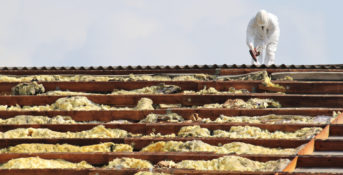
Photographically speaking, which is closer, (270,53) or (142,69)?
(142,69)

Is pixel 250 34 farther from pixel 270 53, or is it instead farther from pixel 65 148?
pixel 65 148

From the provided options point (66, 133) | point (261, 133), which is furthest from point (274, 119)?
point (66, 133)

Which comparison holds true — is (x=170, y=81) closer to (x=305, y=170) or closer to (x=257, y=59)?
(x=305, y=170)

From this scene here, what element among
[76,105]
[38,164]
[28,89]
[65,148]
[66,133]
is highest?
[28,89]

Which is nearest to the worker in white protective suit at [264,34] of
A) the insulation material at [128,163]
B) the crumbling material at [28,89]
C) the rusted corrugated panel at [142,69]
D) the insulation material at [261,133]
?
the rusted corrugated panel at [142,69]

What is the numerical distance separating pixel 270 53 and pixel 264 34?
463 millimetres

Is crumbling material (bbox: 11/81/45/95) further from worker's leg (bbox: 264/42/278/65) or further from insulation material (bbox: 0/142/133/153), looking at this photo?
worker's leg (bbox: 264/42/278/65)

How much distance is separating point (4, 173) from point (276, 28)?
9.98m

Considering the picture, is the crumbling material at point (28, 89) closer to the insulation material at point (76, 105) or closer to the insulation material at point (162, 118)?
the insulation material at point (76, 105)

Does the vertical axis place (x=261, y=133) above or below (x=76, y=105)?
below

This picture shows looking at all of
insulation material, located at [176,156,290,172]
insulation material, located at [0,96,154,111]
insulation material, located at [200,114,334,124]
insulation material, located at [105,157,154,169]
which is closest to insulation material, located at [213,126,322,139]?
insulation material, located at [200,114,334,124]

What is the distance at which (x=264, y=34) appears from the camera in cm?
1995

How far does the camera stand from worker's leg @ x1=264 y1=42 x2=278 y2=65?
19.6 metres

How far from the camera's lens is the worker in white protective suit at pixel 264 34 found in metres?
19.8
